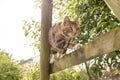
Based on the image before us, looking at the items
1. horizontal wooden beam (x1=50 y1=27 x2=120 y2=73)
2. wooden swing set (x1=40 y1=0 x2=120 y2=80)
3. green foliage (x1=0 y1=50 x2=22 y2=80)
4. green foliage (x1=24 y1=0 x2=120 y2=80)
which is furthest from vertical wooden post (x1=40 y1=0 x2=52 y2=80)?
green foliage (x1=0 y1=50 x2=22 y2=80)

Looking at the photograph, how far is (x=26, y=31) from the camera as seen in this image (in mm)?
5293

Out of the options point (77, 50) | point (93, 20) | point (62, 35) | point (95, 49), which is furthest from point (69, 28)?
point (95, 49)

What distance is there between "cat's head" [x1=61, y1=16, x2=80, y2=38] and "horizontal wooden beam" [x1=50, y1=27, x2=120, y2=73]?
17.9 inches

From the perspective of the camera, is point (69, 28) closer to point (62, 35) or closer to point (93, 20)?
point (62, 35)

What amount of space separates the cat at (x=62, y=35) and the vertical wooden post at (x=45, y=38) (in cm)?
5

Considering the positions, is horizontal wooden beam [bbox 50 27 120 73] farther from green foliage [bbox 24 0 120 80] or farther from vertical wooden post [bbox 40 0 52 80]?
green foliage [bbox 24 0 120 80]

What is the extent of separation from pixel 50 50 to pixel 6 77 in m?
7.16

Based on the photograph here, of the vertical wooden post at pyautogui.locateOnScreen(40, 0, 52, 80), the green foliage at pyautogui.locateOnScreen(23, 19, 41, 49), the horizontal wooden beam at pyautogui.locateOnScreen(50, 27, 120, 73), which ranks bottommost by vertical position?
the horizontal wooden beam at pyautogui.locateOnScreen(50, 27, 120, 73)

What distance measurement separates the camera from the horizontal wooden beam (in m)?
1.29

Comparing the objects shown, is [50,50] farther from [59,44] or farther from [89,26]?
[89,26]

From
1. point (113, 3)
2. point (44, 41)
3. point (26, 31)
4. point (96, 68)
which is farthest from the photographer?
point (26, 31)

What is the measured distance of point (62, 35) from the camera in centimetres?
226

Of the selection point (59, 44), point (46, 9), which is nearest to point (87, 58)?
point (59, 44)

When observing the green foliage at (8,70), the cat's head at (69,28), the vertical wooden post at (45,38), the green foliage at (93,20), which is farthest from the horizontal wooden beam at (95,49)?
the green foliage at (8,70)
